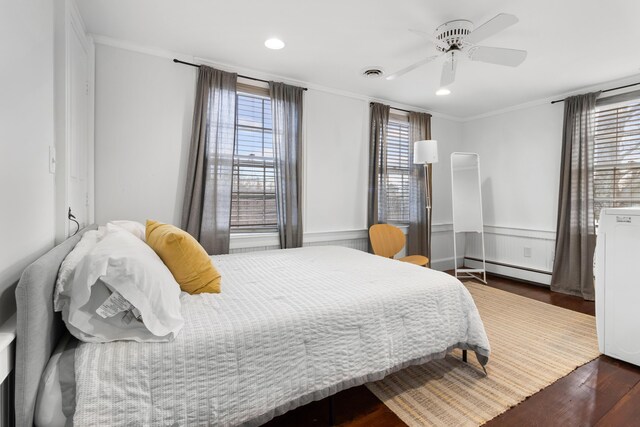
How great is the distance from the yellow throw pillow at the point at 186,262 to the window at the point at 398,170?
2.96 m

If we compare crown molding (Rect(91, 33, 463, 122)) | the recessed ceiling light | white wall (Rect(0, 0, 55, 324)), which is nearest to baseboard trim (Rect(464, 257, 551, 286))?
crown molding (Rect(91, 33, 463, 122))

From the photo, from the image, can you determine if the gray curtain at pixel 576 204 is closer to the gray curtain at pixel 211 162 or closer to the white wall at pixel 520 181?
the white wall at pixel 520 181

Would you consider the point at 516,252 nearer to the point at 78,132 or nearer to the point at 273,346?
the point at 273,346

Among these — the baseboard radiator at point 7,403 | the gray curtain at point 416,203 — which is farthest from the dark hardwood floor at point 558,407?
the gray curtain at point 416,203

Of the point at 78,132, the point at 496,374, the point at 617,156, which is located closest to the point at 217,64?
the point at 78,132

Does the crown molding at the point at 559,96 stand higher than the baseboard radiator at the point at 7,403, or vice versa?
the crown molding at the point at 559,96

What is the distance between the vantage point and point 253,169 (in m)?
3.31

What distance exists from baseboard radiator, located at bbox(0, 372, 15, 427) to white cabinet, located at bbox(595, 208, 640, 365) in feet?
11.3

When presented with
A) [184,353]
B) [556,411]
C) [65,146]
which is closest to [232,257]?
[65,146]

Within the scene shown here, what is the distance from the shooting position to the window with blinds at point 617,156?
3408mm

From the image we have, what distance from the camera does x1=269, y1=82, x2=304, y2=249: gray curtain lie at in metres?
3.32

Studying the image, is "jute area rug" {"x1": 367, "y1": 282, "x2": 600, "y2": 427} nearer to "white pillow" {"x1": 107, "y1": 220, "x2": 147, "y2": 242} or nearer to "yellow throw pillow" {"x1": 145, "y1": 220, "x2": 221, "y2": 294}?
"yellow throw pillow" {"x1": 145, "y1": 220, "x2": 221, "y2": 294}

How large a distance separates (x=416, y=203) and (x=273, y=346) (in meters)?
3.54

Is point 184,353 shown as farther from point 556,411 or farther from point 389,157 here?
point 389,157
